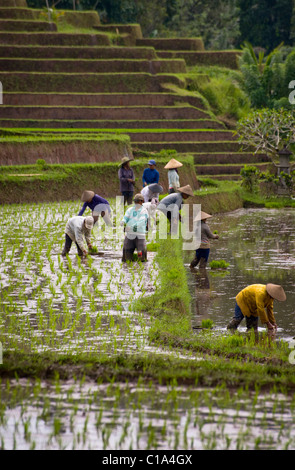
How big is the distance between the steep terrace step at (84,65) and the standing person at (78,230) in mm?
21446

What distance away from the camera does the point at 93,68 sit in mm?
33562

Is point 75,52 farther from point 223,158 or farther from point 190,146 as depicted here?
point 223,158

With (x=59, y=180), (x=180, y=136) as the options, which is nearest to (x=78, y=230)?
(x=59, y=180)

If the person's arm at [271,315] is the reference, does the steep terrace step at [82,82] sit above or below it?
above

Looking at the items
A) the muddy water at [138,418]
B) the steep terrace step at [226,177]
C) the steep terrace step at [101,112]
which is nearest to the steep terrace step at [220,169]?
the steep terrace step at [226,177]

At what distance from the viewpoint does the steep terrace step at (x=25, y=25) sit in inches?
1425

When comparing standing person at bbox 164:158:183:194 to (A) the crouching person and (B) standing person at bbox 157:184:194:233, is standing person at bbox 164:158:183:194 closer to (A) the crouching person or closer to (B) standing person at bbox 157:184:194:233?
(B) standing person at bbox 157:184:194:233

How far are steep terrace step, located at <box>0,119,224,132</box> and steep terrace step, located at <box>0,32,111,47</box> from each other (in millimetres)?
7523

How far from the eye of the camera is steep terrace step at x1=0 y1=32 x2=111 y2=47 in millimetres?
34781

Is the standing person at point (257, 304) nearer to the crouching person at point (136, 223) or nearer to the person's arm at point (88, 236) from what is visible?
the crouching person at point (136, 223)

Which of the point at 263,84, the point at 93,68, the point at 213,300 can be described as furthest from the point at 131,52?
the point at 213,300

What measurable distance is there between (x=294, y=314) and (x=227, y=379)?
2835mm

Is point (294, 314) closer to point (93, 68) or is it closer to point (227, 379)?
point (227, 379)

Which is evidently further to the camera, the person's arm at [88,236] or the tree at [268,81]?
the tree at [268,81]
